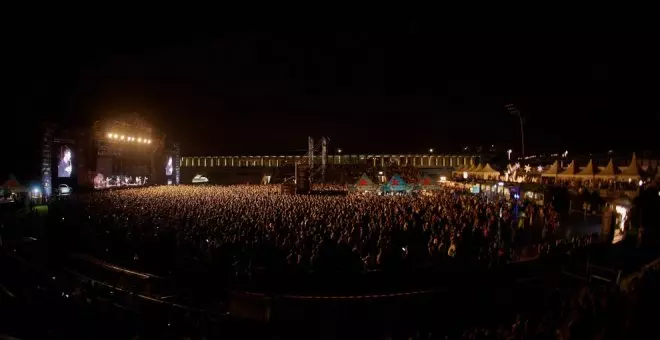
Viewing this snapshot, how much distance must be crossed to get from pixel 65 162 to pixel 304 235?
2607 centimetres

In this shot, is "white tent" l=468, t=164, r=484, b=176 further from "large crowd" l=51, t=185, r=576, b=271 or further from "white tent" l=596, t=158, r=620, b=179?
"large crowd" l=51, t=185, r=576, b=271

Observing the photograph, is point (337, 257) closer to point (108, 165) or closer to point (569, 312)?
point (569, 312)

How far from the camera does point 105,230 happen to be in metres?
12.7

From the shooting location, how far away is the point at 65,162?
2927cm

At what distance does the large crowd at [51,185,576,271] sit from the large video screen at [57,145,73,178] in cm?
1136

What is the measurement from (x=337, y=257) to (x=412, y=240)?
4.17 m

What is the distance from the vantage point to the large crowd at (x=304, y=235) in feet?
28.9

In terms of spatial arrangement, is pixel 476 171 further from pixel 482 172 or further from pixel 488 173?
pixel 488 173

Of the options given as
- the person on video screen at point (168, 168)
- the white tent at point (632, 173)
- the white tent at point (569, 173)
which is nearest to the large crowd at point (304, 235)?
the white tent at point (632, 173)

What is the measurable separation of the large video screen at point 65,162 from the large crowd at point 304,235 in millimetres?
11358

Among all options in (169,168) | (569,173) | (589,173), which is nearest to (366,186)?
(569,173)

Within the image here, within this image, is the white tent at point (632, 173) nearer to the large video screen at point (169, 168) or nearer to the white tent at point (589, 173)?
the white tent at point (589, 173)

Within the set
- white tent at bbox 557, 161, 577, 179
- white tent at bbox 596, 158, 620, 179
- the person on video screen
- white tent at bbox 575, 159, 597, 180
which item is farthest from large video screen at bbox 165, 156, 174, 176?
white tent at bbox 596, 158, 620, 179

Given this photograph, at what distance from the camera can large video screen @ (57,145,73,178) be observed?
2862 cm
